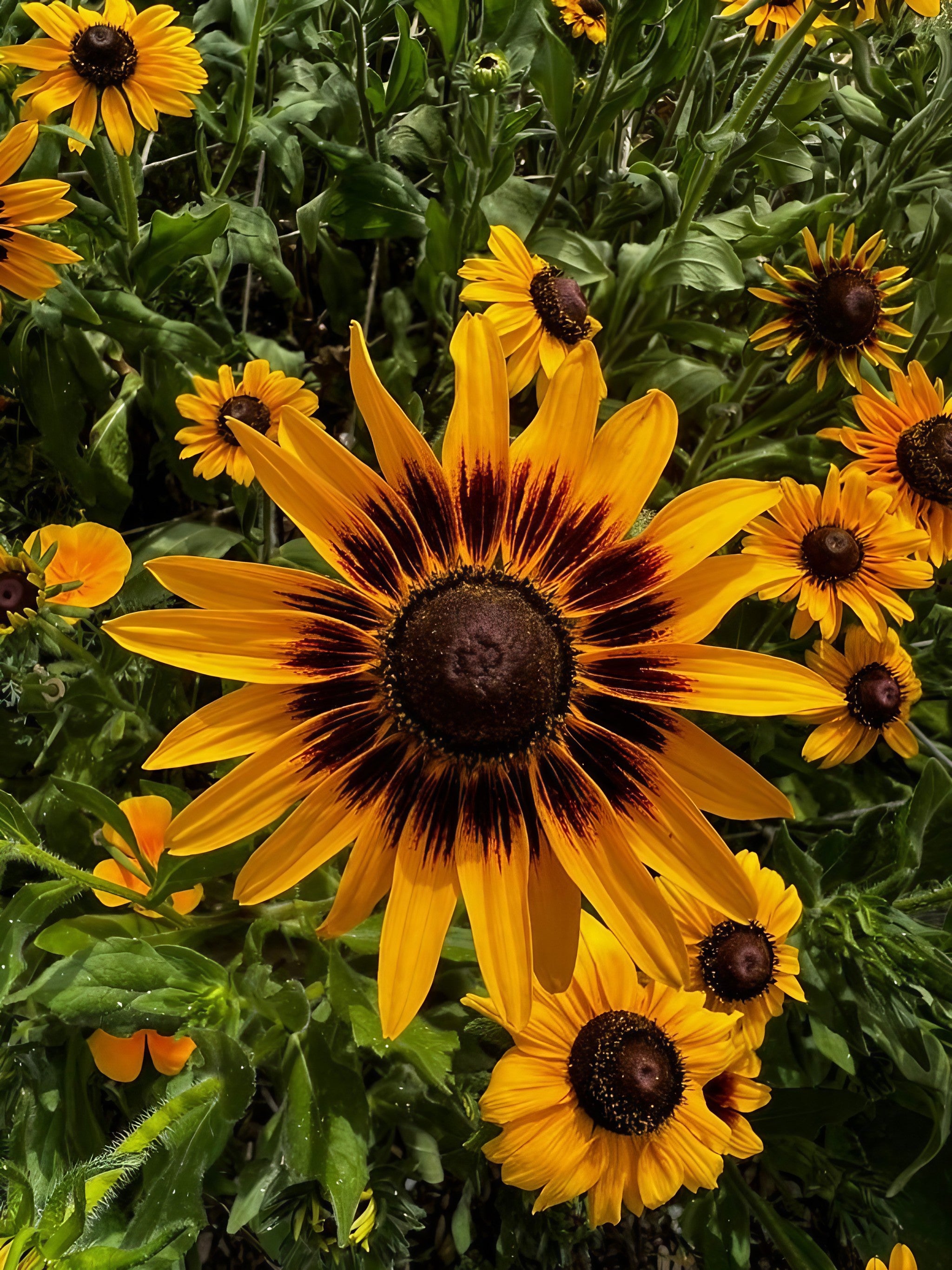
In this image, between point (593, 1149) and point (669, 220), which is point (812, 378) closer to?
point (669, 220)

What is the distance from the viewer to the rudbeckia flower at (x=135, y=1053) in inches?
64.6

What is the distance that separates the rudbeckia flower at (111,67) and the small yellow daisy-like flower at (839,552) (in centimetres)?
141

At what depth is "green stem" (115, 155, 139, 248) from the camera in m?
1.84

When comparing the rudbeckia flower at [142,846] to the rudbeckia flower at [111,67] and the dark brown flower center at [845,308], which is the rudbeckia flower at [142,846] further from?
the dark brown flower center at [845,308]

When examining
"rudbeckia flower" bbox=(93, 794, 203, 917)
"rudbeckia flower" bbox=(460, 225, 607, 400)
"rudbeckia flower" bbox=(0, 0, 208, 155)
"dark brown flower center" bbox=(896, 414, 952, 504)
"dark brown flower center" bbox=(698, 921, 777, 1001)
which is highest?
"rudbeckia flower" bbox=(0, 0, 208, 155)

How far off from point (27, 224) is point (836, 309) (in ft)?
5.17

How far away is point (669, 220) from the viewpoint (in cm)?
237

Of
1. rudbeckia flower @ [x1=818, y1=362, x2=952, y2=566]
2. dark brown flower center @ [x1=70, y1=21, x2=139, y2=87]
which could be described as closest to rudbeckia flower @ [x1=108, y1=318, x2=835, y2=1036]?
rudbeckia flower @ [x1=818, y1=362, x2=952, y2=566]

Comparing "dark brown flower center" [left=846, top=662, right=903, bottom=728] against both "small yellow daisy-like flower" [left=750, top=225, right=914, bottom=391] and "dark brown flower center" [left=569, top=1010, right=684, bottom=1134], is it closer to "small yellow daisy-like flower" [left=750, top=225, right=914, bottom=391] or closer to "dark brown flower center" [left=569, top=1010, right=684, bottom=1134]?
"small yellow daisy-like flower" [left=750, top=225, right=914, bottom=391]

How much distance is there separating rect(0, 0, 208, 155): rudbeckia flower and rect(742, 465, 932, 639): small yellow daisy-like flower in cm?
141

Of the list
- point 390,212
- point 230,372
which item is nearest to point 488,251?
point 390,212

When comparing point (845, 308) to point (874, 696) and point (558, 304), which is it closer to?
point (558, 304)

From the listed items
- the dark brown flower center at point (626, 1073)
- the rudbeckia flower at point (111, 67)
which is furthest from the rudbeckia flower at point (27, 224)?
the dark brown flower center at point (626, 1073)

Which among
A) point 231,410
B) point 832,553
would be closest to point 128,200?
point 231,410
